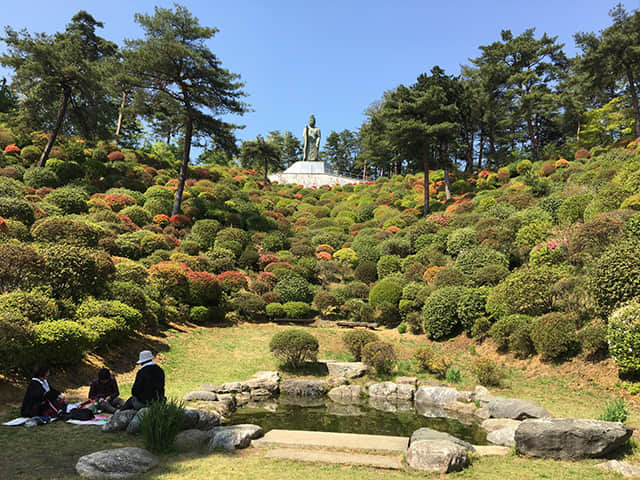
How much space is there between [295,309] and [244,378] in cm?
699

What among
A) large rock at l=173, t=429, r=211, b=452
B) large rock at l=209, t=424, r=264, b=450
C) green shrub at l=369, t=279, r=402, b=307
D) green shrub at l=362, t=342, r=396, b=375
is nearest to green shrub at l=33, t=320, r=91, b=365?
large rock at l=173, t=429, r=211, b=452

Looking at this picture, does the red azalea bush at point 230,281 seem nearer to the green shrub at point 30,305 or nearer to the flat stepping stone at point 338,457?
the green shrub at point 30,305

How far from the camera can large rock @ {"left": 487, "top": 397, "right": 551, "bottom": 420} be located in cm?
804

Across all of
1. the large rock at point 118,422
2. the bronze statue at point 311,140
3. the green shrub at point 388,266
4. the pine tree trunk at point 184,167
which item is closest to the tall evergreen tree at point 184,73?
the pine tree trunk at point 184,167

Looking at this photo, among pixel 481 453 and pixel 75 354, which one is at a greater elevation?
pixel 75 354

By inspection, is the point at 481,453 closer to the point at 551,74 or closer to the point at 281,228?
the point at 281,228

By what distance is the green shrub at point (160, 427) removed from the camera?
5738 mm

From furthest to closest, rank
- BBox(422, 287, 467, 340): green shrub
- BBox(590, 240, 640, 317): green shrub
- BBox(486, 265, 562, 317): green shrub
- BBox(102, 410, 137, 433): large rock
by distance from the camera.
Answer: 1. BBox(422, 287, 467, 340): green shrub
2. BBox(486, 265, 562, 317): green shrub
3. BBox(590, 240, 640, 317): green shrub
4. BBox(102, 410, 137, 433): large rock

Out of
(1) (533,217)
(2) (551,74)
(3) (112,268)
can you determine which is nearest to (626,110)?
(2) (551,74)

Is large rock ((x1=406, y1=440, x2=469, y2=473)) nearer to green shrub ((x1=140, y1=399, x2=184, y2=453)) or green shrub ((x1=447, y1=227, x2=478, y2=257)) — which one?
green shrub ((x1=140, y1=399, x2=184, y2=453))

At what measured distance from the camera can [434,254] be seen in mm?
20688

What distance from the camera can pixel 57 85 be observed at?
81.8 ft

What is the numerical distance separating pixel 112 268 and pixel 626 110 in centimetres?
4391

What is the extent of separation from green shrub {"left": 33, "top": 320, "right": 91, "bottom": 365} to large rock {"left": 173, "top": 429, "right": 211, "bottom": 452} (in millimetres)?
4413
